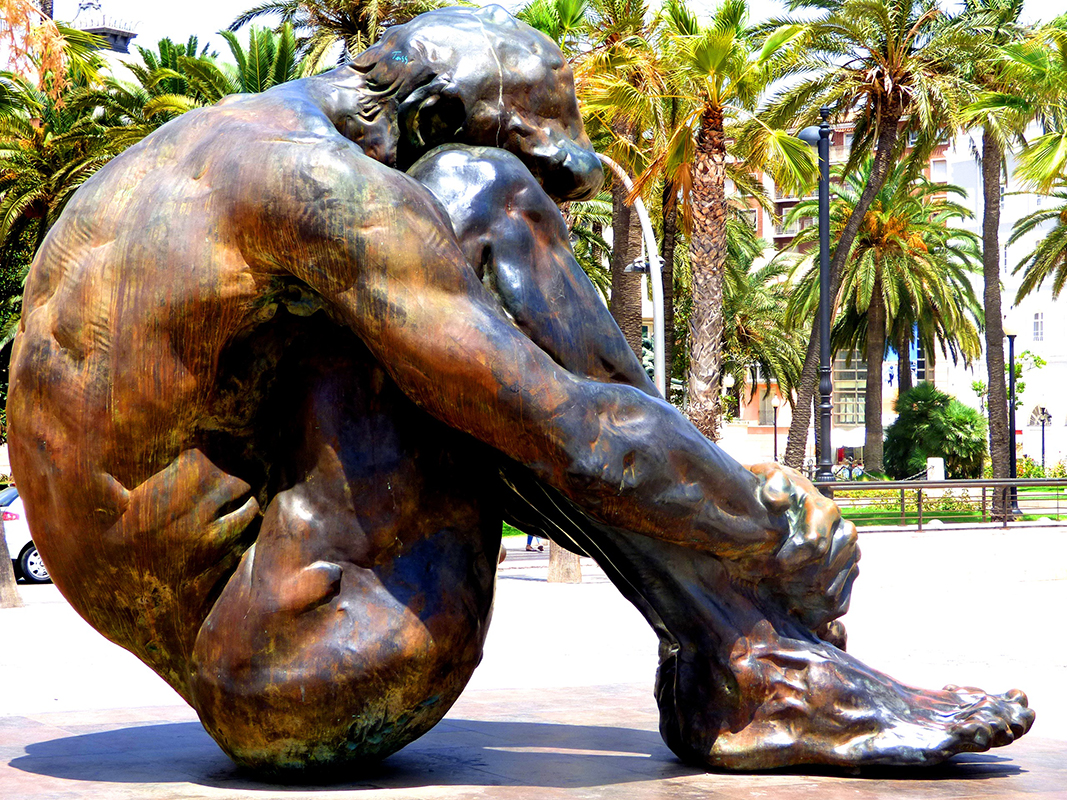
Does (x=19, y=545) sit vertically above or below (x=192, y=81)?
below

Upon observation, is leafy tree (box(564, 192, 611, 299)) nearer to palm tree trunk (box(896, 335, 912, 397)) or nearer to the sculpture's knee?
palm tree trunk (box(896, 335, 912, 397))

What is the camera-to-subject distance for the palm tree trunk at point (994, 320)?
25.4m

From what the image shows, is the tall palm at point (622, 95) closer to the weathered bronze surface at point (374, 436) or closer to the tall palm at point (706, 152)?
the tall palm at point (706, 152)

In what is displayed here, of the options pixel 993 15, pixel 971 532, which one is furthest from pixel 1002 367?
pixel 971 532

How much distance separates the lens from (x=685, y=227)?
1969 cm

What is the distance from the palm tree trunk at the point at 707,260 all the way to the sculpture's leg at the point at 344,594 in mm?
15561

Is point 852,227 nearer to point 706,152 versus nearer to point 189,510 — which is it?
point 706,152

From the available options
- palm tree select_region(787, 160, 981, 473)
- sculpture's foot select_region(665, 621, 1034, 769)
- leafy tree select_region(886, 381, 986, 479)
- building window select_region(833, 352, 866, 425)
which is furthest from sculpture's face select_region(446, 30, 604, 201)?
building window select_region(833, 352, 866, 425)

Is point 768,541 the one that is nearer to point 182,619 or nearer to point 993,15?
point 182,619

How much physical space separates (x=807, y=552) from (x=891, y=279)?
110ft

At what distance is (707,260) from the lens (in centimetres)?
1878

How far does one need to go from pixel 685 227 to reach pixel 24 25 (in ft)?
37.5

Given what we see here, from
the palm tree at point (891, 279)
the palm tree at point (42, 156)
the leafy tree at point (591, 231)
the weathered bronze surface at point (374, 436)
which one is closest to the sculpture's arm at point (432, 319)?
the weathered bronze surface at point (374, 436)

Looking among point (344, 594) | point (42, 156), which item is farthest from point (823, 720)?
point (42, 156)
